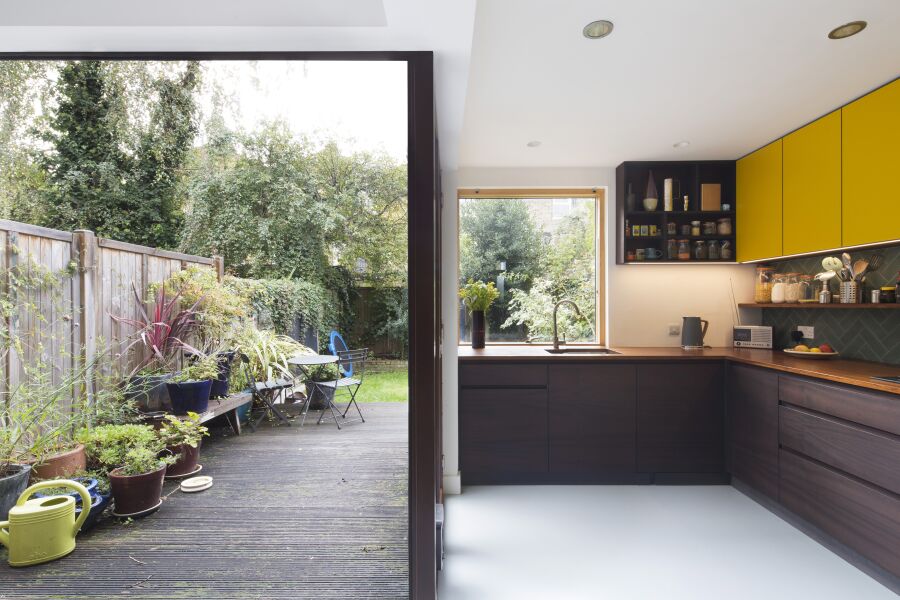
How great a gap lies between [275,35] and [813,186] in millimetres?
3111

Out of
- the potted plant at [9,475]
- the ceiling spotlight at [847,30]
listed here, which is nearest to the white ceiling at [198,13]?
the potted plant at [9,475]

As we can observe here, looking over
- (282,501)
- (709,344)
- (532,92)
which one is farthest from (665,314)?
(282,501)

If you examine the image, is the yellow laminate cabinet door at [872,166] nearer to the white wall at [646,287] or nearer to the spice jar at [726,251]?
the spice jar at [726,251]

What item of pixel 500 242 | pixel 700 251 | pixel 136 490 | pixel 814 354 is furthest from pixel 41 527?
pixel 700 251

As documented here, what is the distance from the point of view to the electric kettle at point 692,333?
11.7 feet

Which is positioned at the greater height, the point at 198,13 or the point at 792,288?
the point at 198,13

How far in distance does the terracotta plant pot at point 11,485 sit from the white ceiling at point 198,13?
5.20 feet

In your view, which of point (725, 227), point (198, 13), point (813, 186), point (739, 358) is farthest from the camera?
point (725, 227)

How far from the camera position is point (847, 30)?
1.96 m

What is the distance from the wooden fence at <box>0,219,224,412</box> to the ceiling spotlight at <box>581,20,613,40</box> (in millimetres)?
1748

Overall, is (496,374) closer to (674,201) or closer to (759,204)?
(674,201)

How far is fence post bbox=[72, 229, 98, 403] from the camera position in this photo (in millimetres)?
1787

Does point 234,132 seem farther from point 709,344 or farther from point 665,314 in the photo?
point 709,344

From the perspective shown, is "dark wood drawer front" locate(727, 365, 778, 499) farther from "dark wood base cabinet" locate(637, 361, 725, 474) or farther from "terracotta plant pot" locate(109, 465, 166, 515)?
"terracotta plant pot" locate(109, 465, 166, 515)
